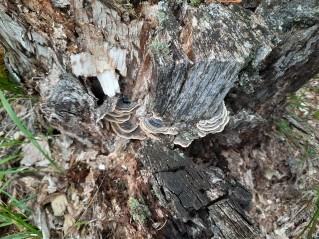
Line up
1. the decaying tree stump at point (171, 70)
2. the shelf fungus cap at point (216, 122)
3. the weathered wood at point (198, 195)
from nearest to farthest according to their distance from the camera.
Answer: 1. the decaying tree stump at point (171, 70)
2. the weathered wood at point (198, 195)
3. the shelf fungus cap at point (216, 122)

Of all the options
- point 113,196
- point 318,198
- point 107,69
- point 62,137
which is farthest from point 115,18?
point 318,198

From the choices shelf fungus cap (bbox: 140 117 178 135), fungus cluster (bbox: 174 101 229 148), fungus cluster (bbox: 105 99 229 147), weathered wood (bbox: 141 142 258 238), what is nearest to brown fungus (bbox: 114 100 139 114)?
fungus cluster (bbox: 105 99 229 147)

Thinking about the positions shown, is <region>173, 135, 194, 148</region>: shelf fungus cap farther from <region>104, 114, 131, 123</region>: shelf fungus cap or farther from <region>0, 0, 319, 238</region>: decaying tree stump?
<region>104, 114, 131, 123</region>: shelf fungus cap

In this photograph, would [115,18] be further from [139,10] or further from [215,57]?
[215,57]

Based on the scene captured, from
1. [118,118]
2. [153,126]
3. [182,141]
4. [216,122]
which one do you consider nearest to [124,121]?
[118,118]

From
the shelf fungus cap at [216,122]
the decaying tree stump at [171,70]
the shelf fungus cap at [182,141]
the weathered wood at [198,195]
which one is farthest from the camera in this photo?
the shelf fungus cap at [182,141]

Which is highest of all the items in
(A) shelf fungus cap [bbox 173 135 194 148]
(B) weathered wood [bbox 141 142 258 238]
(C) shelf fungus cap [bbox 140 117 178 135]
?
(C) shelf fungus cap [bbox 140 117 178 135]

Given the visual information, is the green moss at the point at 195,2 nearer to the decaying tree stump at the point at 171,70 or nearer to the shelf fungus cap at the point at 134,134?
the decaying tree stump at the point at 171,70

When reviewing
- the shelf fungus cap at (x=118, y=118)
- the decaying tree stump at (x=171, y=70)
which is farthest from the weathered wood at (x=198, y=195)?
the shelf fungus cap at (x=118, y=118)

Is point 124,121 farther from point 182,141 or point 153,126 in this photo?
point 182,141
